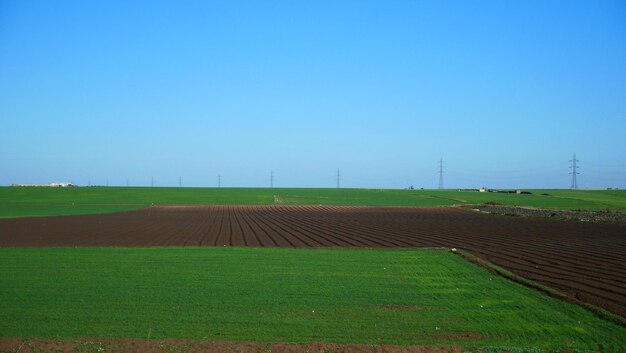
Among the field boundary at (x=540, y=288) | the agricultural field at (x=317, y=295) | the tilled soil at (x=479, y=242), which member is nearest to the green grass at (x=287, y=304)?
the agricultural field at (x=317, y=295)

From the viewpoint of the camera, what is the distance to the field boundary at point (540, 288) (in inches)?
493

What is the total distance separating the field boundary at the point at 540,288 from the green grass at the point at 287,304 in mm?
269

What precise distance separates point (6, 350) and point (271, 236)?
23.0 m

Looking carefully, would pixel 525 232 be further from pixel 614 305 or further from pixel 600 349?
pixel 600 349

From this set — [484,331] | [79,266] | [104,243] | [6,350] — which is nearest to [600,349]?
[484,331]

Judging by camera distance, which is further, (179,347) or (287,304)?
(287,304)

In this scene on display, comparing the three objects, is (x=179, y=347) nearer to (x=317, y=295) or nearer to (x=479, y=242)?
(x=317, y=295)

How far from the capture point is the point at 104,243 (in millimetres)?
27781

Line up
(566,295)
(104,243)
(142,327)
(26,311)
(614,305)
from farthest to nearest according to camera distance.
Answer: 1. (104,243)
2. (566,295)
3. (614,305)
4. (26,311)
5. (142,327)

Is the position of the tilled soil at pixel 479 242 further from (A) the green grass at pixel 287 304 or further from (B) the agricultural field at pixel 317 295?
(A) the green grass at pixel 287 304

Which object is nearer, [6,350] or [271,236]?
[6,350]

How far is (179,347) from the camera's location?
406 inches

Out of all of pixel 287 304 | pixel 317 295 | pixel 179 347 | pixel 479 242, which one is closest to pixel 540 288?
pixel 317 295

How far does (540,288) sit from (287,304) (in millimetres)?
6986
